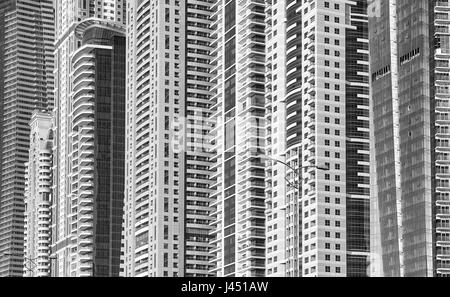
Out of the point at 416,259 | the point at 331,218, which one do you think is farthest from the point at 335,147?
the point at 416,259

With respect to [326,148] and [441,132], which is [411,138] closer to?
[441,132]

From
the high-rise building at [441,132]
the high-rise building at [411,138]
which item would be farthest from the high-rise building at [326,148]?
Result: the high-rise building at [441,132]

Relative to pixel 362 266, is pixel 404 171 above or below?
above

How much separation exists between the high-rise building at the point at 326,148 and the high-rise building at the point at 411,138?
134 inches

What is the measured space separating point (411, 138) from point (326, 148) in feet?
51.1

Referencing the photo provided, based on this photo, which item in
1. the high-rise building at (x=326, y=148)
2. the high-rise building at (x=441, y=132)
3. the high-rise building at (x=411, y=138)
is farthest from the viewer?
the high-rise building at (x=326, y=148)

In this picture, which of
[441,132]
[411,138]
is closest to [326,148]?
[411,138]

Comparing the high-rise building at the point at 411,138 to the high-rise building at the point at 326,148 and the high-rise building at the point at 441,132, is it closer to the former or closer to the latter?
the high-rise building at the point at 441,132

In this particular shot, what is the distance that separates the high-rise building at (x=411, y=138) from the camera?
172500 mm

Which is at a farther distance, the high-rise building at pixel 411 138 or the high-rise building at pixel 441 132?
the high-rise building at pixel 411 138

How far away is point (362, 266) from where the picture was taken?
A: 180 metres
